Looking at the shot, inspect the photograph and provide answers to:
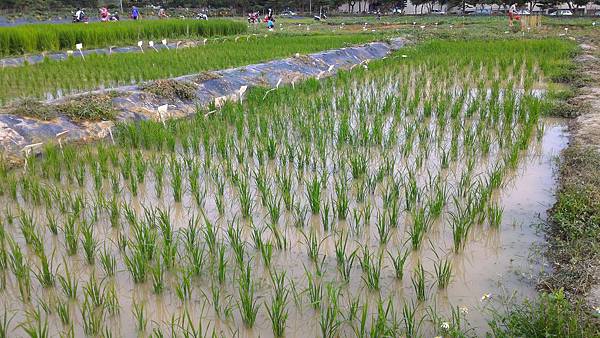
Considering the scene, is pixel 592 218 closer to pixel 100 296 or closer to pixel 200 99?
pixel 100 296

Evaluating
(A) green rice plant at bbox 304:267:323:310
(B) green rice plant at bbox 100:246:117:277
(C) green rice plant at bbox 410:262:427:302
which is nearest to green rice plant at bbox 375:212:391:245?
(C) green rice plant at bbox 410:262:427:302

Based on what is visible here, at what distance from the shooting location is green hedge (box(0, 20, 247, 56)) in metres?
11.1

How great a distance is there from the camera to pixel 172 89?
6.30m

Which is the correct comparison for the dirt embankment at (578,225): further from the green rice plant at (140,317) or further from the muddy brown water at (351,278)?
the green rice plant at (140,317)

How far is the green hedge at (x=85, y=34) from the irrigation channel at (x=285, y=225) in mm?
7808

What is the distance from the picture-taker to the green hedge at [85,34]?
11.1 m

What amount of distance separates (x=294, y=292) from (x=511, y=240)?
4.58 ft

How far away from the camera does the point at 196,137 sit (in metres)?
4.66

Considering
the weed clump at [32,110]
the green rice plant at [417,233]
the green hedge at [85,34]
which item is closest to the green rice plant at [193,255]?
the green rice plant at [417,233]

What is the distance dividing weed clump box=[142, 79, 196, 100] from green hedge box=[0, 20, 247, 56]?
21.9ft

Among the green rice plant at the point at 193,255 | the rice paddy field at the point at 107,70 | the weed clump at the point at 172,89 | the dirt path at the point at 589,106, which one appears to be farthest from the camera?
the rice paddy field at the point at 107,70

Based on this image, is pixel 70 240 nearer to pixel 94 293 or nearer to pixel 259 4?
pixel 94 293

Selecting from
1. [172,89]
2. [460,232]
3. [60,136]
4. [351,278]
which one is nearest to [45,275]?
[351,278]

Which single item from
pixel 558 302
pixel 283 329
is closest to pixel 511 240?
pixel 558 302
